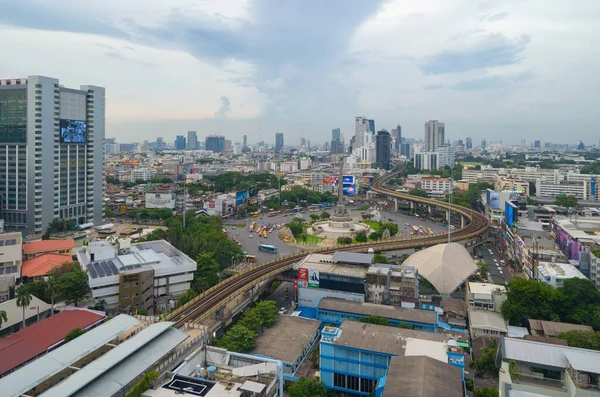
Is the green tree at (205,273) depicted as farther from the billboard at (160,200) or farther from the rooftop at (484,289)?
the billboard at (160,200)

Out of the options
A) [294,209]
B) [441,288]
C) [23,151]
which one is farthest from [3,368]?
[294,209]

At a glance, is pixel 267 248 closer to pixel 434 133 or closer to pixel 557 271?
pixel 557 271

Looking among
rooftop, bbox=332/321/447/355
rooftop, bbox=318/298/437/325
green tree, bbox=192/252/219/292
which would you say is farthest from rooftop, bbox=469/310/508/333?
green tree, bbox=192/252/219/292

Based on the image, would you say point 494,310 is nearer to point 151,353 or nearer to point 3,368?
point 151,353

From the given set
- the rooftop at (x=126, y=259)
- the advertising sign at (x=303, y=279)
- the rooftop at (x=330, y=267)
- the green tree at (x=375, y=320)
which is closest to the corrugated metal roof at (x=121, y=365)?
the green tree at (x=375, y=320)

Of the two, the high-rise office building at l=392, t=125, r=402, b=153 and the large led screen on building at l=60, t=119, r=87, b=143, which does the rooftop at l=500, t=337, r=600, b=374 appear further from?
the high-rise office building at l=392, t=125, r=402, b=153

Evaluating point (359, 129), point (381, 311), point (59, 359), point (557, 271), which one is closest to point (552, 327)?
point (557, 271)
